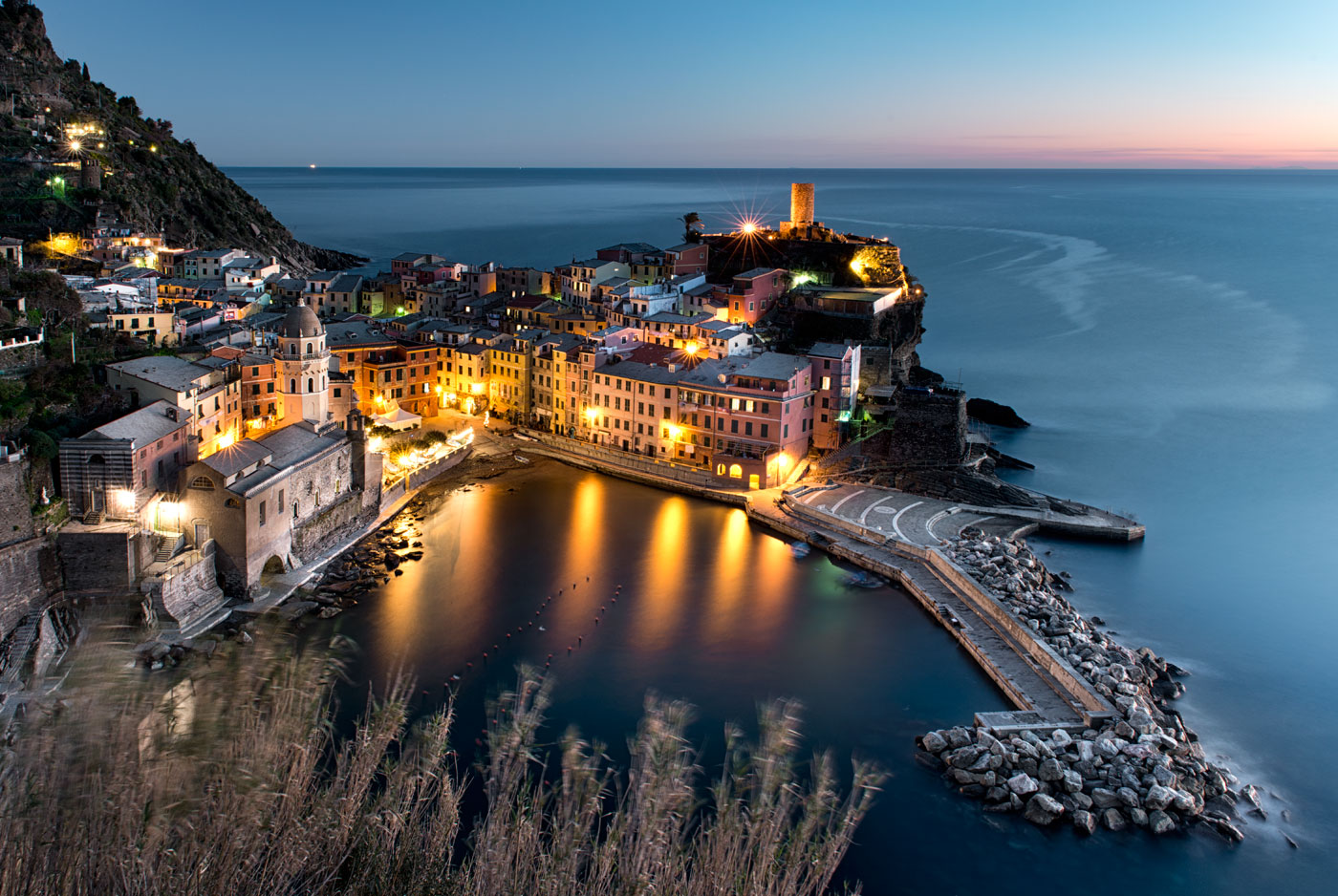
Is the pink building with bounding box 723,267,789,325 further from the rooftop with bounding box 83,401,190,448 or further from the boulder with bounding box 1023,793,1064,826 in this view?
the boulder with bounding box 1023,793,1064,826

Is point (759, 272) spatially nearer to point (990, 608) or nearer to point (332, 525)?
point (332, 525)


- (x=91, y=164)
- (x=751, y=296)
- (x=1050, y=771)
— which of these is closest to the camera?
(x=1050, y=771)

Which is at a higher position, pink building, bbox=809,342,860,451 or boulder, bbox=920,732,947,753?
pink building, bbox=809,342,860,451


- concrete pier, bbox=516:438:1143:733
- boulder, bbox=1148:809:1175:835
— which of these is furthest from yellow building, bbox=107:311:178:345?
boulder, bbox=1148:809:1175:835

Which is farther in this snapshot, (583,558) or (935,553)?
(583,558)

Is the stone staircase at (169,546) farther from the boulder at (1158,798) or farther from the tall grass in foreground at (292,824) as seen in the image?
the boulder at (1158,798)

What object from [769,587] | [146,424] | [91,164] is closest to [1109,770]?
[769,587]

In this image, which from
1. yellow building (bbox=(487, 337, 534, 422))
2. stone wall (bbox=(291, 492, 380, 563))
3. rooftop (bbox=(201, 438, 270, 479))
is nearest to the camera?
rooftop (bbox=(201, 438, 270, 479))
